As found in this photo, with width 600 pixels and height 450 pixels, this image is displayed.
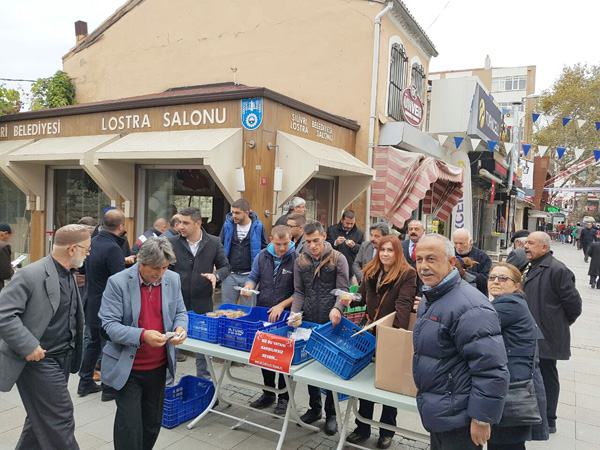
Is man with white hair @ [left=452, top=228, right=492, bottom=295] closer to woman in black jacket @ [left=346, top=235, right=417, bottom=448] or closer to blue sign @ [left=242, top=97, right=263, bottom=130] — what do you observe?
woman in black jacket @ [left=346, top=235, right=417, bottom=448]

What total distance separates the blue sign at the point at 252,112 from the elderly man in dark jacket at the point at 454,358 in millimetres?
4656

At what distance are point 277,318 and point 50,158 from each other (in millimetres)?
6249

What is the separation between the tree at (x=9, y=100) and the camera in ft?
33.4

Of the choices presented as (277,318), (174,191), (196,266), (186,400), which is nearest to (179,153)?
(174,191)

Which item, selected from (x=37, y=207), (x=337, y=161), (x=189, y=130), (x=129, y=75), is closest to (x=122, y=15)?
(x=129, y=75)

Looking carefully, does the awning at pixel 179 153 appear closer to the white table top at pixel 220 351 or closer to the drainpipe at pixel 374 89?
the white table top at pixel 220 351

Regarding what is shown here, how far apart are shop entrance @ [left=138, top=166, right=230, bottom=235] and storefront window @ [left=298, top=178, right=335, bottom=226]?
1.69 m

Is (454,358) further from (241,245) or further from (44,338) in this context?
(241,245)

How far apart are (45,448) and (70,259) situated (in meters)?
1.23

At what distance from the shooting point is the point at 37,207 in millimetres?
9734

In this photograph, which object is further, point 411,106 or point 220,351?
point 411,106

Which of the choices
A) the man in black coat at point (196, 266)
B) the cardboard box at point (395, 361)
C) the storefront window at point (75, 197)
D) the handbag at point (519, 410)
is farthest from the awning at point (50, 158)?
the handbag at point (519, 410)

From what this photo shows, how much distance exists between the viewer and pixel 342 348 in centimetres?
343

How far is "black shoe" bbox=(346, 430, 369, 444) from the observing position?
4.03 m
